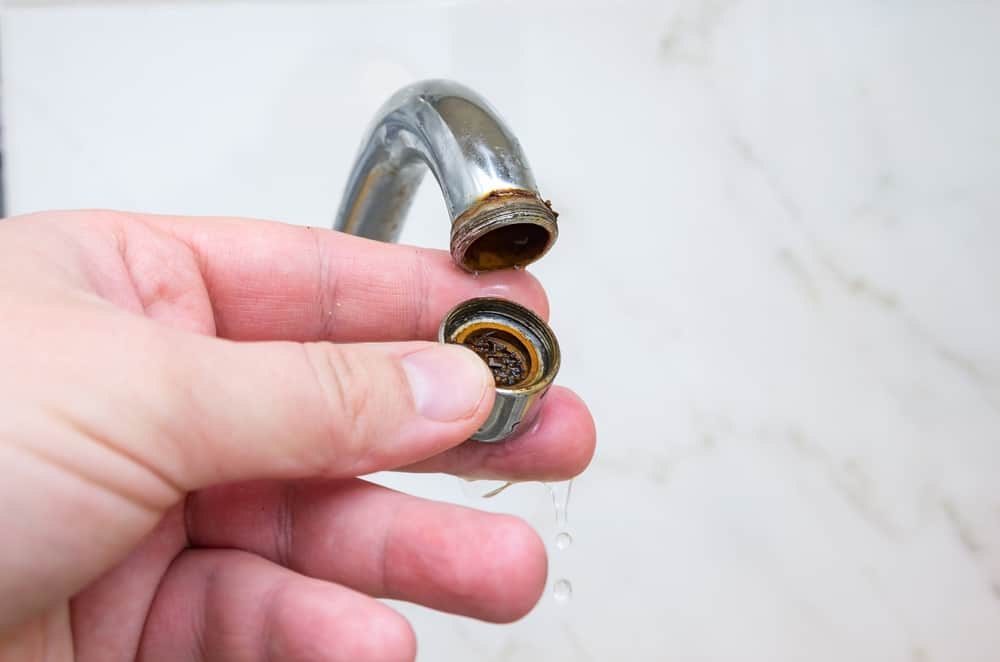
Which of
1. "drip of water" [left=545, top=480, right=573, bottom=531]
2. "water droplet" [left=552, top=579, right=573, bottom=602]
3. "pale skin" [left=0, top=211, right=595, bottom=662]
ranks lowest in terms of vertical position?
"water droplet" [left=552, top=579, right=573, bottom=602]

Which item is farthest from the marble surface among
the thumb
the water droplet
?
the thumb

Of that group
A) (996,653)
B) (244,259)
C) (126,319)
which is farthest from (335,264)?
(996,653)

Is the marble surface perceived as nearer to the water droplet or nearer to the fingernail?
the water droplet

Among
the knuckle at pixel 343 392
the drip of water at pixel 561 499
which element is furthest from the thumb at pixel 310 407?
the drip of water at pixel 561 499

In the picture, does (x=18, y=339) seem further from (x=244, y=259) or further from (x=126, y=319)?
(x=244, y=259)

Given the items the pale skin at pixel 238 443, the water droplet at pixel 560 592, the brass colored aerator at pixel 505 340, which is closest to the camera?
the pale skin at pixel 238 443

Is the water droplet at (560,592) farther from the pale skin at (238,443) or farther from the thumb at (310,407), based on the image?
the thumb at (310,407)

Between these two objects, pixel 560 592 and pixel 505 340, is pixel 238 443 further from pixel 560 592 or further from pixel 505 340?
pixel 560 592

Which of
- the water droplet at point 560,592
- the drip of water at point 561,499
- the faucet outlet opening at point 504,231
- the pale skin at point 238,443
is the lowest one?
the water droplet at point 560,592
